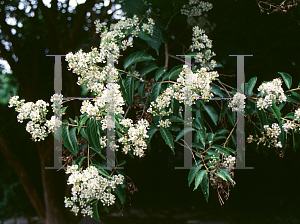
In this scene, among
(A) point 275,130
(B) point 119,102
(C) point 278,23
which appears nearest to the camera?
(B) point 119,102

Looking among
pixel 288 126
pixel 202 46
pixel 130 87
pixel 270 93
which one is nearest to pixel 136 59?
pixel 130 87

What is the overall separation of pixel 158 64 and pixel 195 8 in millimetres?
689

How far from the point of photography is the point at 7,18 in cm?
285

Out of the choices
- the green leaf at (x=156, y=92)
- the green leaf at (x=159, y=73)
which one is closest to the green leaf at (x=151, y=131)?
the green leaf at (x=156, y=92)

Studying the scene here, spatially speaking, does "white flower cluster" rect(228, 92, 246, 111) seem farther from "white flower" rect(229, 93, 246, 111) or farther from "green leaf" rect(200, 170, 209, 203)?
"green leaf" rect(200, 170, 209, 203)

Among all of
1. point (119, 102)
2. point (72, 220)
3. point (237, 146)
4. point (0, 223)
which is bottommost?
point (0, 223)

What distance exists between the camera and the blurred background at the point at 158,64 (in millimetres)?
2088

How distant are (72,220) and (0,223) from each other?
206cm

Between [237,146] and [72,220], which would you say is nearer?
[237,146]

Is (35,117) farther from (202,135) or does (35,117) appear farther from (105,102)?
(202,135)

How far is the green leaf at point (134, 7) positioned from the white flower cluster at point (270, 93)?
3.15 ft

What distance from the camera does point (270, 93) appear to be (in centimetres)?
127

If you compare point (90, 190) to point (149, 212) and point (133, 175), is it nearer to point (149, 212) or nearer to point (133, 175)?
point (133, 175)

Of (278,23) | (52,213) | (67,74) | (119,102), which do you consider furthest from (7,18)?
(278,23)
